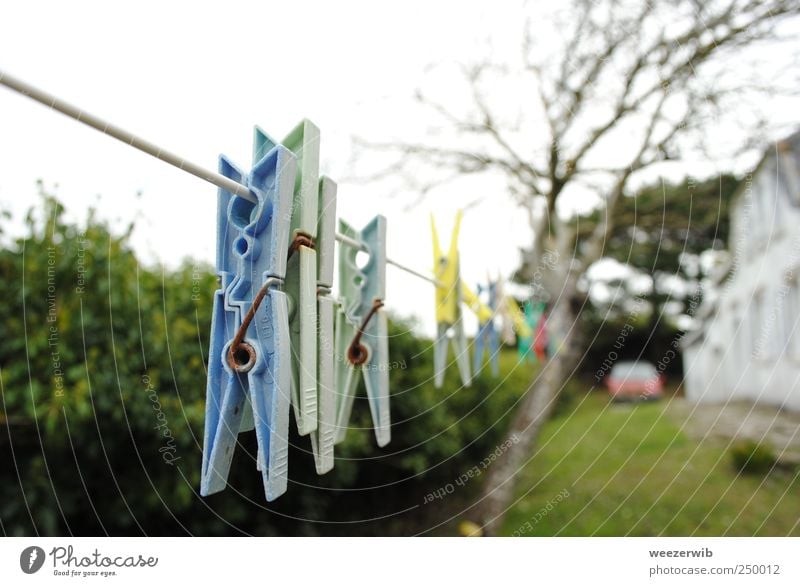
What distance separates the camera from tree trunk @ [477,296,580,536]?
7.03 feet

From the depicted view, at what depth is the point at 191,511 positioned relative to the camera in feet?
4.42

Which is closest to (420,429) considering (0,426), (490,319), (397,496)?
(397,496)

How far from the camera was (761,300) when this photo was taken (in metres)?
4.46

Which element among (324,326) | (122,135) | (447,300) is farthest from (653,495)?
(122,135)

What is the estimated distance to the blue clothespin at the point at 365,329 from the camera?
0.73 metres

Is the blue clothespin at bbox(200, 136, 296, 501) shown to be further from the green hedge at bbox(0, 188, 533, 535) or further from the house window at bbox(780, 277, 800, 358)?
the house window at bbox(780, 277, 800, 358)

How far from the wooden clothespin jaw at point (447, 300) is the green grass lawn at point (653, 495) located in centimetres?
100

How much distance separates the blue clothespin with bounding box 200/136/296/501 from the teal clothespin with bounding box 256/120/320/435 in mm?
30

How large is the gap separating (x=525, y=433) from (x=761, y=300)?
10.6ft

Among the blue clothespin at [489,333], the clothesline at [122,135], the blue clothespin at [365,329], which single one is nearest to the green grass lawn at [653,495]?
the blue clothespin at [489,333]

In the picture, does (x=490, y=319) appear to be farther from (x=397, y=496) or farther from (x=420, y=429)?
(x=397, y=496)

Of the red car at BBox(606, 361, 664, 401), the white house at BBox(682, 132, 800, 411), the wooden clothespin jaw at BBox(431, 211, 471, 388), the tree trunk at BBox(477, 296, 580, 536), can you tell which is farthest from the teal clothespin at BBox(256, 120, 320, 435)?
the red car at BBox(606, 361, 664, 401)
